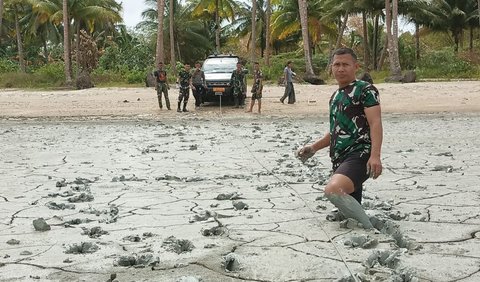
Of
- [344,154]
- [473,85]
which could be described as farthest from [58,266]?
[473,85]

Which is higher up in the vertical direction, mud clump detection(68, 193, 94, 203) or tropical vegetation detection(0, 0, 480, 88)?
tropical vegetation detection(0, 0, 480, 88)

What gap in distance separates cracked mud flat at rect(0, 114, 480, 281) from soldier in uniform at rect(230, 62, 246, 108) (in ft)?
31.8

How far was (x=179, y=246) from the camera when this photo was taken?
14.4 ft

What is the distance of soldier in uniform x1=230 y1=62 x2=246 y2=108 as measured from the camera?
20594 mm

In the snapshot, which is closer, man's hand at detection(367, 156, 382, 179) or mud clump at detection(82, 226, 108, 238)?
man's hand at detection(367, 156, 382, 179)

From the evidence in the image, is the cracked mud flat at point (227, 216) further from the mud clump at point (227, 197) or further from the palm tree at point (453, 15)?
the palm tree at point (453, 15)

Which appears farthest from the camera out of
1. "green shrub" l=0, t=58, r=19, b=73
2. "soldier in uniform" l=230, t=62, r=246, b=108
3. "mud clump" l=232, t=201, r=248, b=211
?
"green shrub" l=0, t=58, r=19, b=73

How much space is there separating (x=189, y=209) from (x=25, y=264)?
1938 mm

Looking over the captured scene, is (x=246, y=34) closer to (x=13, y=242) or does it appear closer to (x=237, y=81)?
(x=237, y=81)

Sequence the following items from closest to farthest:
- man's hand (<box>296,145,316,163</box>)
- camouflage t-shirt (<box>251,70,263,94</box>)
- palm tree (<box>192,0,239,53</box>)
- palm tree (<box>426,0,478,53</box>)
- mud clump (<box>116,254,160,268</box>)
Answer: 1. mud clump (<box>116,254,160,268</box>)
2. man's hand (<box>296,145,316,163</box>)
3. camouflage t-shirt (<box>251,70,263,94</box>)
4. palm tree (<box>426,0,478,53</box>)
5. palm tree (<box>192,0,239,53</box>)


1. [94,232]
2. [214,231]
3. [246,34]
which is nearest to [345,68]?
[214,231]

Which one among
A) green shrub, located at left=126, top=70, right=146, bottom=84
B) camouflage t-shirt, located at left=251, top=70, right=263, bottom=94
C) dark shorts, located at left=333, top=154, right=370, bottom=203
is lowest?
dark shorts, located at left=333, top=154, right=370, bottom=203

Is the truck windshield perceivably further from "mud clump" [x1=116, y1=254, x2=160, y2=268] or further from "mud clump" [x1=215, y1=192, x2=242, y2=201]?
"mud clump" [x1=116, y1=254, x2=160, y2=268]

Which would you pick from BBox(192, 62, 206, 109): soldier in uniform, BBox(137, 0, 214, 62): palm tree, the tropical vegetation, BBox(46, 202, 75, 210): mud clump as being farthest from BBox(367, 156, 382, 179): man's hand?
BBox(137, 0, 214, 62): palm tree
